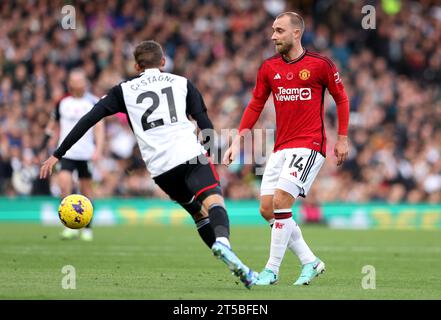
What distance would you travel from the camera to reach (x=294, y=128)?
32.2 feet

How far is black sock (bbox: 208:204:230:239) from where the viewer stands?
8.81m

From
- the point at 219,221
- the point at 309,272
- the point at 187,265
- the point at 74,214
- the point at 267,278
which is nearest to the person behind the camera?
the point at 219,221

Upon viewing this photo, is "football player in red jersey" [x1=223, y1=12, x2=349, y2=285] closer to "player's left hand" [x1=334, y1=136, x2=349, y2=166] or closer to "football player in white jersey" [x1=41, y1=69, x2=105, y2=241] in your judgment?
"player's left hand" [x1=334, y1=136, x2=349, y2=166]

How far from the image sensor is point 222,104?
81.8 feet

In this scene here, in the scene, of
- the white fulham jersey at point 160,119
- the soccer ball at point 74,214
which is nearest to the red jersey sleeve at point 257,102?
the white fulham jersey at point 160,119

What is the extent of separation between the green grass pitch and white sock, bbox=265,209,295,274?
27 centimetres

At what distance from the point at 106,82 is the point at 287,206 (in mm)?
14789

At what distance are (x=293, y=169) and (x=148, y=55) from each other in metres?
1.75

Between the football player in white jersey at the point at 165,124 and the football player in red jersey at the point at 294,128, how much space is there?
0.61 metres

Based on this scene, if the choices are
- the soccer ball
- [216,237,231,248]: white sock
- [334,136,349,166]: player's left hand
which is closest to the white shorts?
[334,136,349,166]: player's left hand

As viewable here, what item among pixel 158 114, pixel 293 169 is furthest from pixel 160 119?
pixel 293 169

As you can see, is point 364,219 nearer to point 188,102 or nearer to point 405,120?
point 405,120

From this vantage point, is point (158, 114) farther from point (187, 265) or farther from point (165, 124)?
point (187, 265)

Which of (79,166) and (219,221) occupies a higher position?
(79,166)
